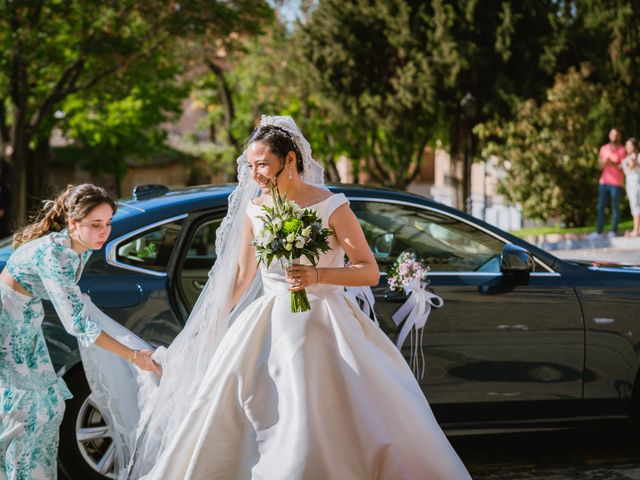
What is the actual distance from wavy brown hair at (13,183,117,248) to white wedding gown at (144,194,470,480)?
0.81 meters

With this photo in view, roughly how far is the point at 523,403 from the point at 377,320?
0.99 metres

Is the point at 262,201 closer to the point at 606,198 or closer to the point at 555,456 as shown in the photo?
the point at 555,456

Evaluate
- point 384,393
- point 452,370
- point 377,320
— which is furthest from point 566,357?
point 384,393

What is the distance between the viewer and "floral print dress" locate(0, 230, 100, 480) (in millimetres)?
3783

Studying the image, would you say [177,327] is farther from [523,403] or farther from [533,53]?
[533,53]

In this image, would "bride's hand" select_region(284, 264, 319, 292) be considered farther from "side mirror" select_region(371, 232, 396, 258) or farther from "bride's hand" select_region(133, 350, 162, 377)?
"side mirror" select_region(371, 232, 396, 258)

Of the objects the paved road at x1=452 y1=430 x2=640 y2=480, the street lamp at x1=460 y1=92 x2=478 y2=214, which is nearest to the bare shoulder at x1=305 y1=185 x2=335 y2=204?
the paved road at x1=452 y1=430 x2=640 y2=480

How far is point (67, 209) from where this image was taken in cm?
395

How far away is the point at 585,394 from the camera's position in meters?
5.25

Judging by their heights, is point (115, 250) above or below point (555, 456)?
above

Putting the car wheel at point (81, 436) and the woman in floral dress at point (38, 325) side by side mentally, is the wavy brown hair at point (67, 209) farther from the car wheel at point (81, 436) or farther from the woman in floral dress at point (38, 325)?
the car wheel at point (81, 436)

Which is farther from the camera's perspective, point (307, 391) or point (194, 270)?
point (194, 270)

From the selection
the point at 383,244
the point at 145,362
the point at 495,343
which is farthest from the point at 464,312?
the point at 145,362

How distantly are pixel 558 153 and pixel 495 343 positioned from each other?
57.3 ft
